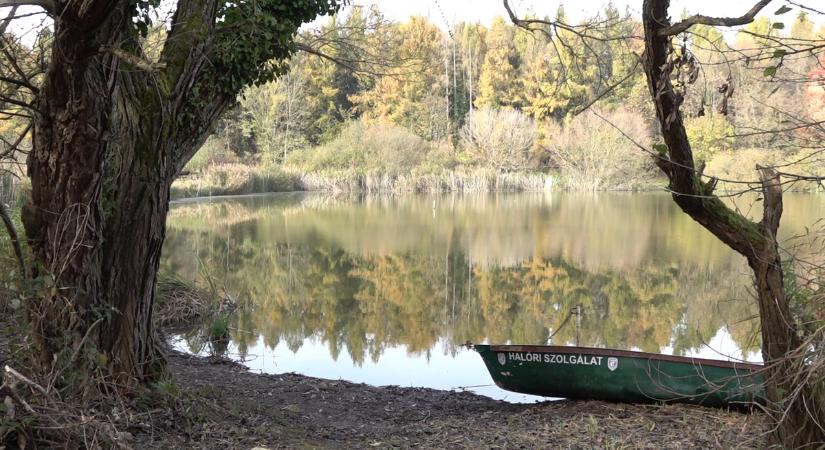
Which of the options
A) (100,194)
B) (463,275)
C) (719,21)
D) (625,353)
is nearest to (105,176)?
(100,194)

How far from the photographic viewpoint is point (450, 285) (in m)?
11.8

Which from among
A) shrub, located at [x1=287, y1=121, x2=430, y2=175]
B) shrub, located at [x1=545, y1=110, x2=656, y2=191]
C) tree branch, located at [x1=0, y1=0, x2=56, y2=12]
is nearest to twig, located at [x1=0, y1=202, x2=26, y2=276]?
tree branch, located at [x1=0, y1=0, x2=56, y2=12]

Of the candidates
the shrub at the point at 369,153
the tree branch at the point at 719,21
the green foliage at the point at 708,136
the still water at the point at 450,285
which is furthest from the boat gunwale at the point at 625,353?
the shrub at the point at 369,153

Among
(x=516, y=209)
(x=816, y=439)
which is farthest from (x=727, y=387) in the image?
(x=516, y=209)

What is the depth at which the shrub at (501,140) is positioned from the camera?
33.4 m

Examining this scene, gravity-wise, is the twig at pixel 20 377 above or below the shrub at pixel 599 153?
below

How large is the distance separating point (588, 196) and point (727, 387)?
25610 mm

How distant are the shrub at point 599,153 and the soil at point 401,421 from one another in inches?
923

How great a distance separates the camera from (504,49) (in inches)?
1540

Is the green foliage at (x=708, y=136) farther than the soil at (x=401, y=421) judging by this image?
Yes

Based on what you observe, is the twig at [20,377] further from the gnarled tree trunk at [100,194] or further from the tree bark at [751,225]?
the tree bark at [751,225]

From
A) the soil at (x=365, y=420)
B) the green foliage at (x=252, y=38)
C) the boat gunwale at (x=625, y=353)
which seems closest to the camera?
the soil at (x=365, y=420)

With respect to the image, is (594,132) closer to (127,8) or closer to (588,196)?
(588,196)

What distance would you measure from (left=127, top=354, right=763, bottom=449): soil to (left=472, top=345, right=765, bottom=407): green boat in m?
0.10
